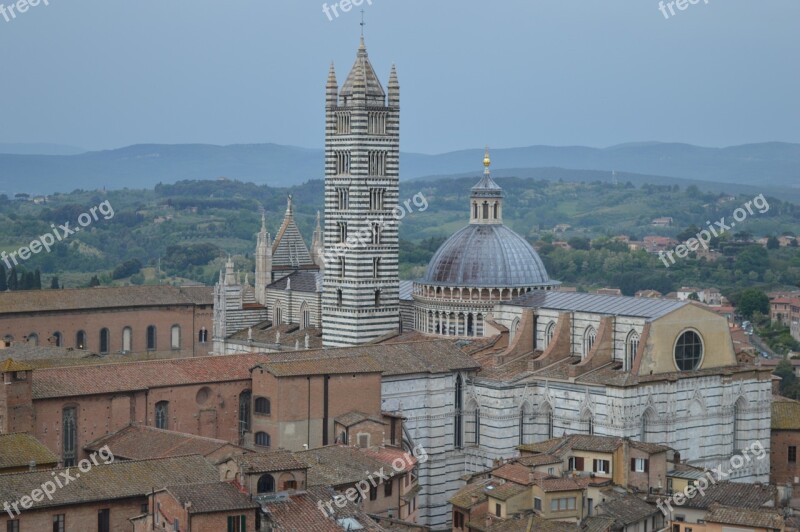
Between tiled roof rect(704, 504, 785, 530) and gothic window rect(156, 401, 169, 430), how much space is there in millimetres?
18066

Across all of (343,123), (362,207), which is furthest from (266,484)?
(343,123)

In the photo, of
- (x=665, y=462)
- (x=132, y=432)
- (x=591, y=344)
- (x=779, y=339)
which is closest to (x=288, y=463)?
(x=132, y=432)

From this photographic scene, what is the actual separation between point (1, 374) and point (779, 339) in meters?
58.9

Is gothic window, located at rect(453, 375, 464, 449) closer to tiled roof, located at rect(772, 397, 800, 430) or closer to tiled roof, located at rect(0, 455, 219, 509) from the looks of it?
tiled roof, located at rect(772, 397, 800, 430)

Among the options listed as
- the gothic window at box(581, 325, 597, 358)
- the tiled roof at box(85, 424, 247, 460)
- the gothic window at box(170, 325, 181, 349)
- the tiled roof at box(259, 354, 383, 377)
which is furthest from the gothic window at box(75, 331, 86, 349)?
the gothic window at box(581, 325, 597, 358)

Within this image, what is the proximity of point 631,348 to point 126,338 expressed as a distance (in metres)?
37.0

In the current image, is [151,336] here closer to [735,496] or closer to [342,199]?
[342,199]

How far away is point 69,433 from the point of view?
51562 mm

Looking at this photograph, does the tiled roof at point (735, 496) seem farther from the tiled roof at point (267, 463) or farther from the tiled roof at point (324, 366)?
the tiled roof at point (324, 366)

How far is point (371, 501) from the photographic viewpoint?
48.0 m

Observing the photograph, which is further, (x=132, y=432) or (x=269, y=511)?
(x=132, y=432)

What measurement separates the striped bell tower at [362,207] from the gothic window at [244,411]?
9303mm

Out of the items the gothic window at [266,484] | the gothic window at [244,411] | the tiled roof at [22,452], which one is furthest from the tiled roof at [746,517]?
Result: the tiled roof at [22,452]

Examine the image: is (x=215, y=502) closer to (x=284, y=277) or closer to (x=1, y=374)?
(x=1, y=374)
